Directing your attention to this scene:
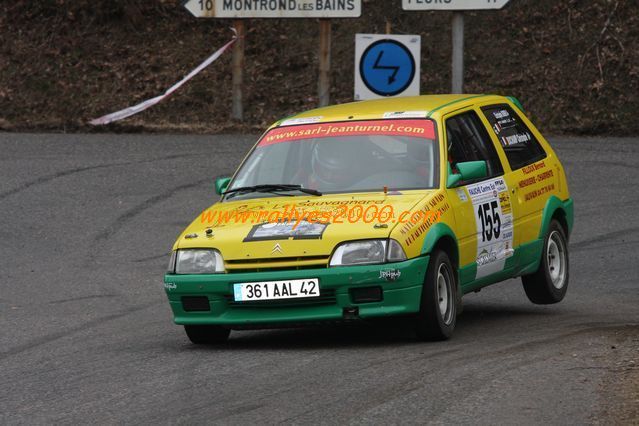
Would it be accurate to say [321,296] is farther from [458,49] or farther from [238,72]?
[238,72]

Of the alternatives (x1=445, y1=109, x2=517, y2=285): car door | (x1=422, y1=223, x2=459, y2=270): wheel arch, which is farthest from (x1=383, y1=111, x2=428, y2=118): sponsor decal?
(x1=422, y1=223, x2=459, y2=270): wheel arch

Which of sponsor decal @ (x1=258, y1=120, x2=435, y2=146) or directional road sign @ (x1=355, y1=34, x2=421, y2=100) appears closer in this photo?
sponsor decal @ (x1=258, y1=120, x2=435, y2=146)

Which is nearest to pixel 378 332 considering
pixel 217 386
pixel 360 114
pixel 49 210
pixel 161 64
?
pixel 360 114

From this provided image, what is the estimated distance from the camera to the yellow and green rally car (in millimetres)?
9008

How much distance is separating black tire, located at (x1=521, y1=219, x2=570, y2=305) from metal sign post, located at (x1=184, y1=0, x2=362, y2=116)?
383 inches

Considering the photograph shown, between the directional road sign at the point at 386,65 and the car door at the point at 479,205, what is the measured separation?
410cm

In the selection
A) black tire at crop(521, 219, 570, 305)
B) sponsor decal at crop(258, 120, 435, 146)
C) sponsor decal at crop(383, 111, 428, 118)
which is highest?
sponsor decal at crop(383, 111, 428, 118)

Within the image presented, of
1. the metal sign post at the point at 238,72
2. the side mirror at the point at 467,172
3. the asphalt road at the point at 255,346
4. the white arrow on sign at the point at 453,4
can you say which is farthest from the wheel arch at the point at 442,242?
the metal sign post at the point at 238,72

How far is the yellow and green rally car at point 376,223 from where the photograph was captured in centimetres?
901

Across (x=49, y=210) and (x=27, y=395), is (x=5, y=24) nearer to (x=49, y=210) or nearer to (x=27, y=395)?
(x=49, y=210)

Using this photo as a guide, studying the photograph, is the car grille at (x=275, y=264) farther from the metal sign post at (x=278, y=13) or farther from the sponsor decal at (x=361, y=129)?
the metal sign post at (x=278, y=13)

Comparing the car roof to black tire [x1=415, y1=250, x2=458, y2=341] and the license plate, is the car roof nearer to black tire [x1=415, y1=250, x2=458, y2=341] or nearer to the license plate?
black tire [x1=415, y1=250, x2=458, y2=341]

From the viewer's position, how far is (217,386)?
782 cm

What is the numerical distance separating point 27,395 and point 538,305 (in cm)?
540
